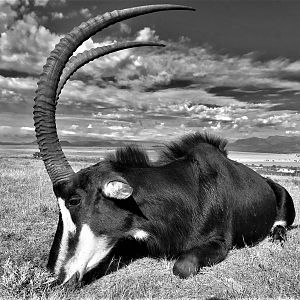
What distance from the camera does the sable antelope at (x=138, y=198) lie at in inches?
218

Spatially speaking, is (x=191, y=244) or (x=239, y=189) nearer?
(x=191, y=244)

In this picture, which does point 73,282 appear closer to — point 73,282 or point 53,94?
point 73,282

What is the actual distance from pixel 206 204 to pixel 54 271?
2.71 meters

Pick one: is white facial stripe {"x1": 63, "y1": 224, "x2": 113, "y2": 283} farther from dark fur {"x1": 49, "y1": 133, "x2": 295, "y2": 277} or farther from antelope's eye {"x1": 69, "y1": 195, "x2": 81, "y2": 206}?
antelope's eye {"x1": 69, "y1": 195, "x2": 81, "y2": 206}

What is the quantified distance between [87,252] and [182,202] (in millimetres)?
1786

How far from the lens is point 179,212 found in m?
6.45

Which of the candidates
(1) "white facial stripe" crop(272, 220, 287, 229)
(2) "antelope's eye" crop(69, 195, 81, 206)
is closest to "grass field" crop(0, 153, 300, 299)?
(1) "white facial stripe" crop(272, 220, 287, 229)

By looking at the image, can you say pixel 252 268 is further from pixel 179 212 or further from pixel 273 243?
pixel 273 243

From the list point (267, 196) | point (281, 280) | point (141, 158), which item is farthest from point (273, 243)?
point (141, 158)

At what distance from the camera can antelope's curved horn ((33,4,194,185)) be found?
6.10 metres

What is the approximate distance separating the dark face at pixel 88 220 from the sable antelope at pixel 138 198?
0.01 metres

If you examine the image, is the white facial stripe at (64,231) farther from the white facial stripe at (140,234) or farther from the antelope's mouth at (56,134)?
the white facial stripe at (140,234)

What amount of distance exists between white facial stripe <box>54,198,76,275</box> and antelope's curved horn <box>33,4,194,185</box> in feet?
2.20

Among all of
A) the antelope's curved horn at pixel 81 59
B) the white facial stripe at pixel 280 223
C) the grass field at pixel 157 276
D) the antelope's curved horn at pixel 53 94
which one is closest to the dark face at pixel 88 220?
the grass field at pixel 157 276
